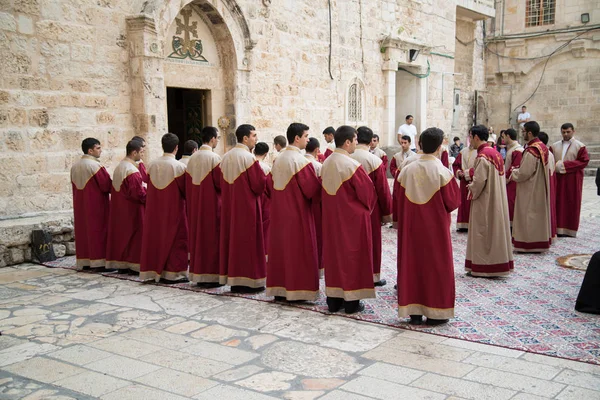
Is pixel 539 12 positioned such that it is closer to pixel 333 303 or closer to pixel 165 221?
pixel 165 221

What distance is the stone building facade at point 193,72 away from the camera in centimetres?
752

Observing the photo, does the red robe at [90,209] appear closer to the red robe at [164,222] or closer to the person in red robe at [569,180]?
the red robe at [164,222]

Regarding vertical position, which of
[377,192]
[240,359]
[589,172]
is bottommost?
[240,359]

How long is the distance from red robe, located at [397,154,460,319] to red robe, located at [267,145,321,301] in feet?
3.12

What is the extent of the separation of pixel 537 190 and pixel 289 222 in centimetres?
437

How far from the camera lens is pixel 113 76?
27.9 ft

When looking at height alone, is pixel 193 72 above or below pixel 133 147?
above

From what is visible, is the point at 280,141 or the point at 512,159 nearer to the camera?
the point at 280,141

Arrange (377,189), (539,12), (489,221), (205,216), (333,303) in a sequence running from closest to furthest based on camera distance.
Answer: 1. (333,303)
2. (377,189)
3. (205,216)
4. (489,221)
5. (539,12)

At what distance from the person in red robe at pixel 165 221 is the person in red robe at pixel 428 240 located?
2798 mm

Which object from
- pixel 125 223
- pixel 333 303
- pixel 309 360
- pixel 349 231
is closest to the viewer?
pixel 309 360

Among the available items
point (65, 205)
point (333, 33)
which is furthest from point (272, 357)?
point (333, 33)

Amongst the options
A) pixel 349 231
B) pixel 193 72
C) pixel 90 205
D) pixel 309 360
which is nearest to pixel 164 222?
pixel 90 205

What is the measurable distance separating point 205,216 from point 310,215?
1.39 meters
